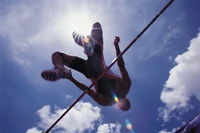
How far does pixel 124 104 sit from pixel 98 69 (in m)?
1.22

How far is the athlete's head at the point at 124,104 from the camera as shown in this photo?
709 cm

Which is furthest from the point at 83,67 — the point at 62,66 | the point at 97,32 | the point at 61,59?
the point at 97,32

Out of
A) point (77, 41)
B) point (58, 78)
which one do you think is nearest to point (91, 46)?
point (77, 41)

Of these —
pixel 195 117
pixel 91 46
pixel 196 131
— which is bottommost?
pixel 196 131

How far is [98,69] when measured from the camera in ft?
23.1

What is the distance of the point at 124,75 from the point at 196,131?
9.00 feet

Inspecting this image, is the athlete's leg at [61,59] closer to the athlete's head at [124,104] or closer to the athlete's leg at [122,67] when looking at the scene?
the athlete's leg at [122,67]

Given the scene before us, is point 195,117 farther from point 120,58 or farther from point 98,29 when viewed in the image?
point 98,29

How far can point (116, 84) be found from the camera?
709cm

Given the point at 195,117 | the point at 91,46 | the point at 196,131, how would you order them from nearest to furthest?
1. the point at 196,131
2. the point at 195,117
3. the point at 91,46

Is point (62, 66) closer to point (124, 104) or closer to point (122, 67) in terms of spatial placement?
point (122, 67)

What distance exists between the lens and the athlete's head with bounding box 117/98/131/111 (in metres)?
7.09

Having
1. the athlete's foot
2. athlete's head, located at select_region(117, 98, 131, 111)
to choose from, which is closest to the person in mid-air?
athlete's head, located at select_region(117, 98, 131, 111)

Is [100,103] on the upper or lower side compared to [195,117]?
upper
